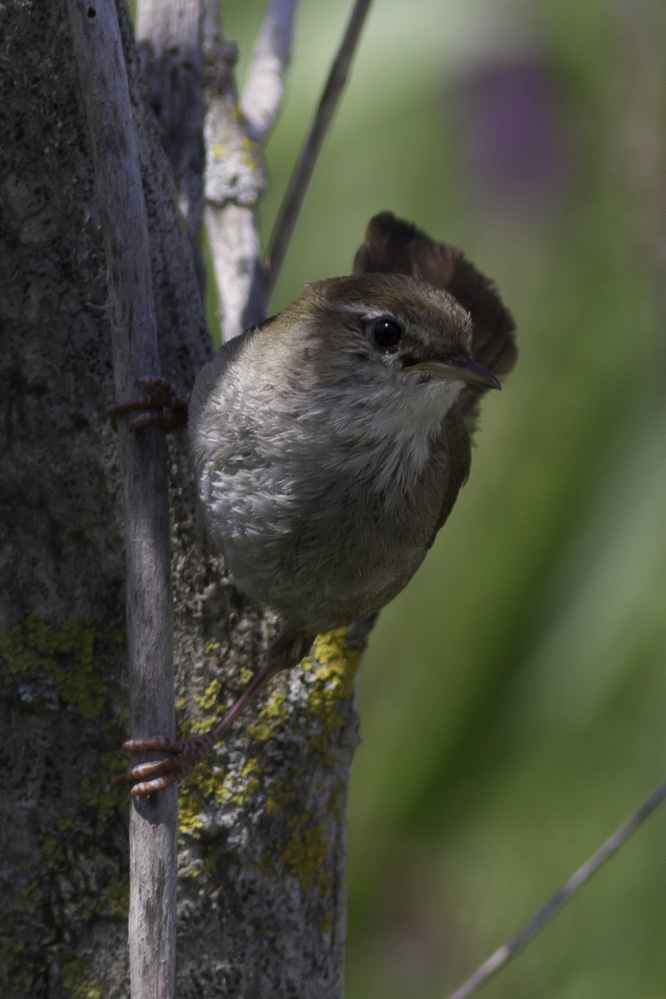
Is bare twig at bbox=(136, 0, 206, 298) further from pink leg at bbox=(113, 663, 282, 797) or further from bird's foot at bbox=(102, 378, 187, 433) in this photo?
pink leg at bbox=(113, 663, 282, 797)

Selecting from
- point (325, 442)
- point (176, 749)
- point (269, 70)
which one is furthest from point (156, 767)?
point (269, 70)

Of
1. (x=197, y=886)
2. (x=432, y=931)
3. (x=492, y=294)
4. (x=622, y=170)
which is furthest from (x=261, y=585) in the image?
(x=622, y=170)

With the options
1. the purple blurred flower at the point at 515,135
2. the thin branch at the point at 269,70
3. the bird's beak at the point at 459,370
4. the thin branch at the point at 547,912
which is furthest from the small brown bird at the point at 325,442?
the purple blurred flower at the point at 515,135

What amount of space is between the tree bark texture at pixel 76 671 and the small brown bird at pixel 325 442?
19 centimetres

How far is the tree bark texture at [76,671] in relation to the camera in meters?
2.18

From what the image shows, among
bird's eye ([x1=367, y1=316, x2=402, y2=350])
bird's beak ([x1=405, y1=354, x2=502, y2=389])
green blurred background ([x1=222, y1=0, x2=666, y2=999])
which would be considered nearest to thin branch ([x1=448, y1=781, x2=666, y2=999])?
bird's beak ([x1=405, y1=354, x2=502, y2=389])

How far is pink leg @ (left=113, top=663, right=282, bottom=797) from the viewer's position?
2.00m

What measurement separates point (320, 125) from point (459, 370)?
1.03m

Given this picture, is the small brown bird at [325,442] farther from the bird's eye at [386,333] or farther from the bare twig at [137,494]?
the bare twig at [137,494]

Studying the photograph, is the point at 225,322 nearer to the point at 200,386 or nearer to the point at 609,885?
the point at 200,386

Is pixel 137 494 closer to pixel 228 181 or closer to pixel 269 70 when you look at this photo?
pixel 228 181

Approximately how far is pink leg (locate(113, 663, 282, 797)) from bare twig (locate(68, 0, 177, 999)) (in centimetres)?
2

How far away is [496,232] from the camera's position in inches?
187

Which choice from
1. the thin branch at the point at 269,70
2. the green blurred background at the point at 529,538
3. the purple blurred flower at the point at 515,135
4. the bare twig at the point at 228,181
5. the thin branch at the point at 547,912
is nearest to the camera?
the thin branch at the point at 547,912
